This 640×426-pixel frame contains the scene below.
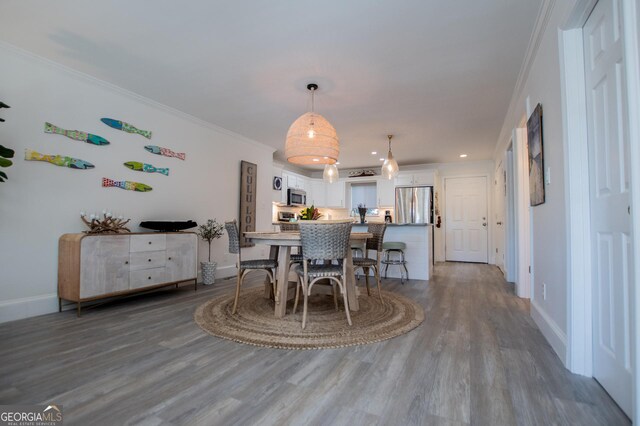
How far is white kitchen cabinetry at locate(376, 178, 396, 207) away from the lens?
7.53 m

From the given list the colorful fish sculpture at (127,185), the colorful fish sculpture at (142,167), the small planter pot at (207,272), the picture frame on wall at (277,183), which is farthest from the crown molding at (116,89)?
the small planter pot at (207,272)

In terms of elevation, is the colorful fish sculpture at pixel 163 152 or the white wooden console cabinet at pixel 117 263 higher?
the colorful fish sculpture at pixel 163 152

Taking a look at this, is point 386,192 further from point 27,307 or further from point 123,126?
point 27,307

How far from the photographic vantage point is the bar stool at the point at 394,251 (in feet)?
15.2

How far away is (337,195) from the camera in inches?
325

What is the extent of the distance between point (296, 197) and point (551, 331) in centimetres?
565

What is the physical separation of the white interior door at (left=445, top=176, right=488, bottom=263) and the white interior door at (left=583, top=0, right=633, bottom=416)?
5.86 meters

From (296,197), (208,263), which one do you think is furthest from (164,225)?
(296,197)

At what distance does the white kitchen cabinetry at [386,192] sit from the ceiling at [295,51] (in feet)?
10.7

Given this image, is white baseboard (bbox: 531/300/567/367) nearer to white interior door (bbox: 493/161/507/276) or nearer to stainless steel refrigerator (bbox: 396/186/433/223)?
white interior door (bbox: 493/161/507/276)

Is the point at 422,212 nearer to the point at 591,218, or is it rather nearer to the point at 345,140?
the point at 345,140

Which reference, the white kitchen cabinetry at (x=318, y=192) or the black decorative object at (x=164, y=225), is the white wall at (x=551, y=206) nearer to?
the black decorative object at (x=164, y=225)

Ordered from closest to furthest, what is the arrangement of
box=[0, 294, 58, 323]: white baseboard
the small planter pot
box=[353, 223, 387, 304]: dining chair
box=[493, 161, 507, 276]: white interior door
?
1. box=[0, 294, 58, 323]: white baseboard
2. box=[353, 223, 387, 304]: dining chair
3. the small planter pot
4. box=[493, 161, 507, 276]: white interior door

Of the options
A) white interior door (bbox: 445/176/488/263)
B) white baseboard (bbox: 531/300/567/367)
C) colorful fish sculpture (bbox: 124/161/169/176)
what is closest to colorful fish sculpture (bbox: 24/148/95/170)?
colorful fish sculpture (bbox: 124/161/169/176)
